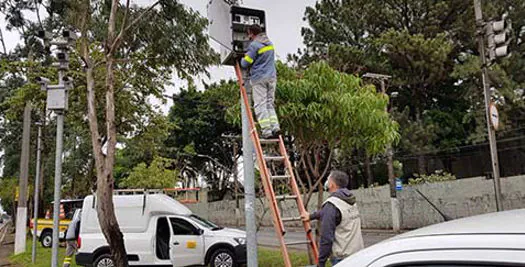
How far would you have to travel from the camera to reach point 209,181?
46.7m

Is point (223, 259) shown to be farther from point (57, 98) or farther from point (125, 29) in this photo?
point (125, 29)

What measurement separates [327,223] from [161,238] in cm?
989

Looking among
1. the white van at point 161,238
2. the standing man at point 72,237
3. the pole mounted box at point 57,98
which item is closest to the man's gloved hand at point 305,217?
the pole mounted box at point 57,98

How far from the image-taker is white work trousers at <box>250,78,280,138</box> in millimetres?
6039

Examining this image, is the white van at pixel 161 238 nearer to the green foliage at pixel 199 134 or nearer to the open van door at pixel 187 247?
the open van door at pixel 187 247

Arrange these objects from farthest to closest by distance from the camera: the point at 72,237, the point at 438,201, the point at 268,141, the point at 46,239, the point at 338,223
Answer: the point at 46,239 → the point at 438,201 → the point at 72,237 → the point at 268,141 → the point at 338,223

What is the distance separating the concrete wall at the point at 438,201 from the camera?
62.4 ft

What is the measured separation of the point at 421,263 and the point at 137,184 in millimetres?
33465

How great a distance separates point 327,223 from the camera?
493 centimetres

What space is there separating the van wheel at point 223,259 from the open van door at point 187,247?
1.35ft

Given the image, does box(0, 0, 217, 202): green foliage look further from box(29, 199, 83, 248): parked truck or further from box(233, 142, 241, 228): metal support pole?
box(233, 142, 241, 228): metal support pole

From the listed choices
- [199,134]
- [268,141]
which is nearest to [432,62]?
[199,134]

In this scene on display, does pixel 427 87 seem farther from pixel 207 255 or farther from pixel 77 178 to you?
pixel 77 178

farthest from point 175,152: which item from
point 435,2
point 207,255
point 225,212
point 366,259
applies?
point 366,259
